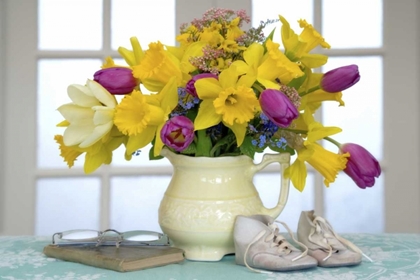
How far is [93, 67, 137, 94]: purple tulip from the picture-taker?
3.92 ft

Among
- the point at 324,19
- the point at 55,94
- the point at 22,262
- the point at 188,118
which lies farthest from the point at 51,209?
the point at 188,118

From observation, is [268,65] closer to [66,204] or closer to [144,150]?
[144,150]

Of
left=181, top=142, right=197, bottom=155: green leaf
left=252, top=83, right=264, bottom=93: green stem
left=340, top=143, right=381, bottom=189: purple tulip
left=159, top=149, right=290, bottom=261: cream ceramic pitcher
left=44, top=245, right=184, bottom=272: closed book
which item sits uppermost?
left=252, top=83, right=264, bottom=93: green stem

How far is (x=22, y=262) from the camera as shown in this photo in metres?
1.24

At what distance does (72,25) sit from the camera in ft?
Result: 8.82

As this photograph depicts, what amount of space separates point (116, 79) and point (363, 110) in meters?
1.71

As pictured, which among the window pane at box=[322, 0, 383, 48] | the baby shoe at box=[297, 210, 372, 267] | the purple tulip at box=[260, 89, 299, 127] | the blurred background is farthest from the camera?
the window pane at box=[322, 0, 383, 48]

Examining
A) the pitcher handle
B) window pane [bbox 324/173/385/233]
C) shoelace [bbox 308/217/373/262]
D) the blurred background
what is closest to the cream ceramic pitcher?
the pitcher handle

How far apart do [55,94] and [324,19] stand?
1080 mm

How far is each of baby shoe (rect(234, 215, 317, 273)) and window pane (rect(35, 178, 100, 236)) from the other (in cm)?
155

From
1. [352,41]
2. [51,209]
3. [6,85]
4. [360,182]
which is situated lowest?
[51,209]

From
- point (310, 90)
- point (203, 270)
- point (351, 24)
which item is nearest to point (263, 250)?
point (203, 270)

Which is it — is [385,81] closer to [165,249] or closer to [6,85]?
[6,85]

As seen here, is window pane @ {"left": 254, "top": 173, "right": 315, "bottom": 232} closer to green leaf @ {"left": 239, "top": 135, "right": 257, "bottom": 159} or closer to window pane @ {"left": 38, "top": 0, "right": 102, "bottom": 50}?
window pane @ {"left": 38, "top": 0, "right": 102, "bottom": 50}
